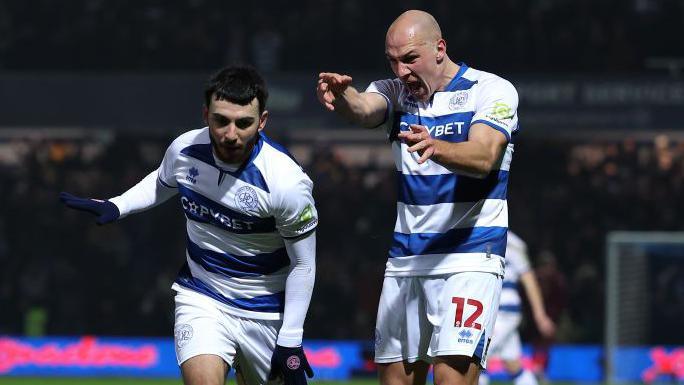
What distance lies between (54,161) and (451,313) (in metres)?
15.9

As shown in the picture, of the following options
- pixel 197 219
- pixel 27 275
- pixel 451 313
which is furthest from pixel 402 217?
pixel 27 275

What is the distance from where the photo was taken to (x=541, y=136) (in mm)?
21094

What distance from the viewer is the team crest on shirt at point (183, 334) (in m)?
6.48

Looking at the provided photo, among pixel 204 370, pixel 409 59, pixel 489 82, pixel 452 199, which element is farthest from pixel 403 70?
pixel 204 370

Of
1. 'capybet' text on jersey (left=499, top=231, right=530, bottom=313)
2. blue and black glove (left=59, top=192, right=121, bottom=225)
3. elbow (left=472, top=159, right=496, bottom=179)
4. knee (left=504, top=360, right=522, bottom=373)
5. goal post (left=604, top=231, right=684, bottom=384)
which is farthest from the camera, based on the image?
goal post (left=604, top=231, right=684, bottom=384)

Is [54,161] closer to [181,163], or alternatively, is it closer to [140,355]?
A: [140,355]

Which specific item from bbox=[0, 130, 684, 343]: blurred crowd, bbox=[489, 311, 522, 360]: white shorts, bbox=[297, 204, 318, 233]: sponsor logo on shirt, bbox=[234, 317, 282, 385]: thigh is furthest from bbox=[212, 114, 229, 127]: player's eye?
bbox=[0, 130, 684, 343]: blurred crowd

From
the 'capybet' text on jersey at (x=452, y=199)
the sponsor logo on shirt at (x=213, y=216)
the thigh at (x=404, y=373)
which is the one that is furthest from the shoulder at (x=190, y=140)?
the thigh at (x=404, y=373)

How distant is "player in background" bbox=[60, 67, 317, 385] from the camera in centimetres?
637

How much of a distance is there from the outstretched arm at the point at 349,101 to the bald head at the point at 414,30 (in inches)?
11.5

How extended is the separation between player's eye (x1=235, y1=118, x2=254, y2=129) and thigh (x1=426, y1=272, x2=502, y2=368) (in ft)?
3.79

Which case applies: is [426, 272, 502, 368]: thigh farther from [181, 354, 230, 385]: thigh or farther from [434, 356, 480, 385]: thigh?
[181, 354, 230, 385]: thigh

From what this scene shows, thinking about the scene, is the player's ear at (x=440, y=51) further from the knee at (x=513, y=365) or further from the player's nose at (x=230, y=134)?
the knee at (x=513, y=365)

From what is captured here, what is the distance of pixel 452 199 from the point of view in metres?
→ 6.55
